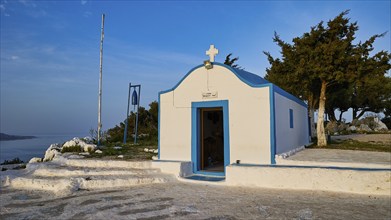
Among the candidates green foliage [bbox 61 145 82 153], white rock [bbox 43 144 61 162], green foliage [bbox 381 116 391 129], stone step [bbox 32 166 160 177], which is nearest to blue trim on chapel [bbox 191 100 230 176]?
stone step [bbox 32 166 160 177]

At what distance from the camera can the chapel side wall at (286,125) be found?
8.73m

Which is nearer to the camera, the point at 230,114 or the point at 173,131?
the point at 230,114

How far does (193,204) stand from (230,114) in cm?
359

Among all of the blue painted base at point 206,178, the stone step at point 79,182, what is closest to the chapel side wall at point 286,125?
the blue painted base at point 206,178

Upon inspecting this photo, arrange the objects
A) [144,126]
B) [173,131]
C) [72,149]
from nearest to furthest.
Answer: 1. [173,131]
2. [72,149]
3. [144,126]

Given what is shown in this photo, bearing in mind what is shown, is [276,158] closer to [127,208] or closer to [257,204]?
[257,204]

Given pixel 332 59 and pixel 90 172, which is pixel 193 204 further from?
pixel 332 59

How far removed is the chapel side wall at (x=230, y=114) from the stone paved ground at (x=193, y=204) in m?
1.48

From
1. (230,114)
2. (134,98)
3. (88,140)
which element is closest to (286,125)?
(230,114)

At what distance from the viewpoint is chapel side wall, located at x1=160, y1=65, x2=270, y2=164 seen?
8188mm

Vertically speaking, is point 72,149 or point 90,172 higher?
point 72,149

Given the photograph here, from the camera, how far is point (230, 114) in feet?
28.3

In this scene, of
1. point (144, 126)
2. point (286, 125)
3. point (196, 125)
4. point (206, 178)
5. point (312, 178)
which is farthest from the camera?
point (144, 126)

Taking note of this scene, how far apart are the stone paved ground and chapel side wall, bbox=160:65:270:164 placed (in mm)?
1478
